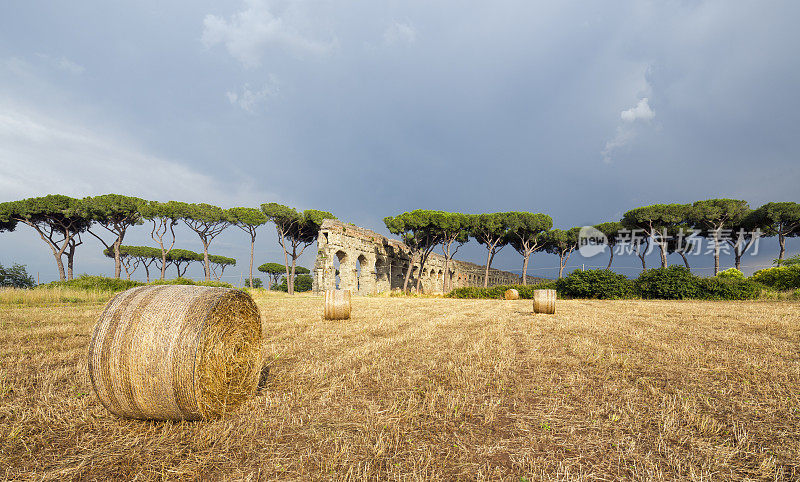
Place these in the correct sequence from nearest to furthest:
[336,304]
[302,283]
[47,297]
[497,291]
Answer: [336,304], [47,297], [497,291], [302,283]

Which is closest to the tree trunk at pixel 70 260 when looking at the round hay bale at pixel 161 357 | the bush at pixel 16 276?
the bush at pixel 16 276

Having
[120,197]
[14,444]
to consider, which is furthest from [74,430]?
[120,197]

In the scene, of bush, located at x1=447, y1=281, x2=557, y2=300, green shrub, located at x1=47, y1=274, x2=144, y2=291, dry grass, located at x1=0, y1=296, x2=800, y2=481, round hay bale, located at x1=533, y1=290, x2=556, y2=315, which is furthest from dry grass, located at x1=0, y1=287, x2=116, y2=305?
bush, located at x1=447, y1=281, x2=557, y2=300

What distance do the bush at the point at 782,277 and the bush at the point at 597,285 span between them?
→ 7.11 meters

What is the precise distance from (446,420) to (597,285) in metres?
21.1

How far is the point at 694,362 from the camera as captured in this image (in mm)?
4711

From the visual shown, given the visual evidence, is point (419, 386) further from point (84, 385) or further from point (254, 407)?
point (84, 385)

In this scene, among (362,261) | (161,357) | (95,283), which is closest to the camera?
(161,357)

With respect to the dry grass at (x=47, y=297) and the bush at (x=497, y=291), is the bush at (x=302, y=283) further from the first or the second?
the dry grass at (x=47, y=297)

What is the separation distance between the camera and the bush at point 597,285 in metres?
19.8

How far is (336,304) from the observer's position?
946 cm

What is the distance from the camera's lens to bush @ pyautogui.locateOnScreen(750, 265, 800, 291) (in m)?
17.2

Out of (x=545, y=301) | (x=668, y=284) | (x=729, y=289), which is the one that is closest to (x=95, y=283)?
(x=545, y=301)

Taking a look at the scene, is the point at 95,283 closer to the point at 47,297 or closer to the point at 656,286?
the point at 47,297
